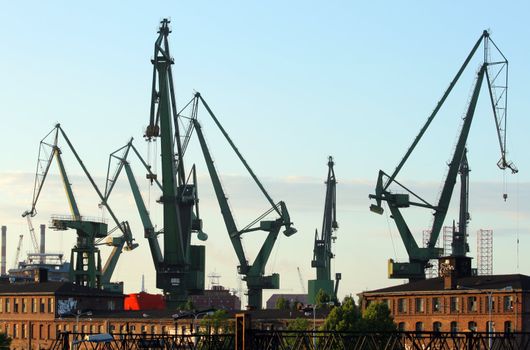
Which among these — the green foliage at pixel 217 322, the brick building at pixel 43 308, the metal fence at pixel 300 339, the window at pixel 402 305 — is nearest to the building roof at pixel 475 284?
the window at pixel 402 305

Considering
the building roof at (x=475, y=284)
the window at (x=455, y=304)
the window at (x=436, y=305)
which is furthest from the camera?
the window at (x=436, y=305)

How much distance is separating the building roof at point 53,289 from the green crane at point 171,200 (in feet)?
31.2

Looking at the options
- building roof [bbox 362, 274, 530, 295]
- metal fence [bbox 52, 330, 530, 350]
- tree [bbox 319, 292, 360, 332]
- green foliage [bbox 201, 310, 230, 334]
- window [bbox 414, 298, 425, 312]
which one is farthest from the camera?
window [bbox 414, 298, 425, 312]

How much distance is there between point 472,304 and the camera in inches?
5408

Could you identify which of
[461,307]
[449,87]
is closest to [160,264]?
[449,87]

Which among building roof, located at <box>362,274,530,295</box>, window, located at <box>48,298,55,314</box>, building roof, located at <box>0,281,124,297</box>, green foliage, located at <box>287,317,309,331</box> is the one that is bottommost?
green foliage, located at <box>287,317,309,331</box>

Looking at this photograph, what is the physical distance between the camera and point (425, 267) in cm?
17512

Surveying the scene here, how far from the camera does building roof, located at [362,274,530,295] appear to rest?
134625mm

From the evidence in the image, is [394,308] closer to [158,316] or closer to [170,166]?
[158,316]

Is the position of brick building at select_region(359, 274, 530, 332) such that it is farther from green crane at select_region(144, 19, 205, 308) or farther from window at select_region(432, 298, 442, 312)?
green crane at select_region(144, 19, 205, 308)

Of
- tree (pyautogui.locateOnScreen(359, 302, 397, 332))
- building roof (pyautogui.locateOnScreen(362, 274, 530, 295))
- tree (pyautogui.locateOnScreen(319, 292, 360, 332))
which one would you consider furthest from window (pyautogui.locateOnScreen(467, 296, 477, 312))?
tree (pyautogui.locateOnScreen(319, 292, 360, 332))

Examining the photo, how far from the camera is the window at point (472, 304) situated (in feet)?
449

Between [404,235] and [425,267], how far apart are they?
207 inches

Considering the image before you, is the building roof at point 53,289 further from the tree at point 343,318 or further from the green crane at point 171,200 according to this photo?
the tree at point 343,318
